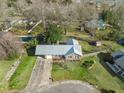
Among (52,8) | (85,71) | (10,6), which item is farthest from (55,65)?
(10,6)

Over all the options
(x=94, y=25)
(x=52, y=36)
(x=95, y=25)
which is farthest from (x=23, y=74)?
(x=95, y=25)

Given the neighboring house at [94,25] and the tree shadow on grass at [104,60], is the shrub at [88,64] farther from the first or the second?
the neighboring house at [94,25]

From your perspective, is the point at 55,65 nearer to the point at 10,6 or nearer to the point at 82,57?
the point at 82,57

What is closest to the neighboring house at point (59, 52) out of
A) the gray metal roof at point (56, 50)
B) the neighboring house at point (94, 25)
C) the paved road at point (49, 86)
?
the gray metal roof at point (56, 50)

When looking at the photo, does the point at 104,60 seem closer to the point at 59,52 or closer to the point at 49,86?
the point at 59,52

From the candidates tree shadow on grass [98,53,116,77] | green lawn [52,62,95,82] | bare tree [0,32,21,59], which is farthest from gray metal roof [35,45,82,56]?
tree shadow on grass [98,53,116,77]

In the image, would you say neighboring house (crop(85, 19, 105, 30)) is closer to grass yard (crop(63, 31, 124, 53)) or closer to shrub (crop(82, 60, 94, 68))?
grass yard (crop(63, 31, 124, 53))
